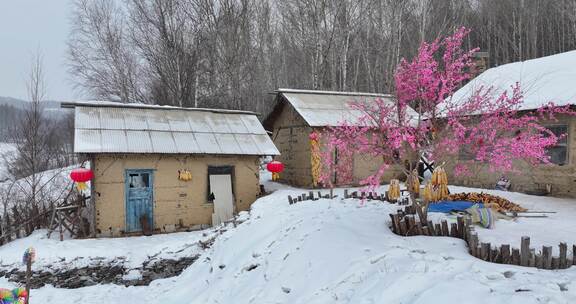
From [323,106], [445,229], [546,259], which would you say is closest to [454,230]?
[445,229]

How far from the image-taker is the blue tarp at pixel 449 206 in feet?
32.6

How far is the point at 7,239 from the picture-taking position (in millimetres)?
13445

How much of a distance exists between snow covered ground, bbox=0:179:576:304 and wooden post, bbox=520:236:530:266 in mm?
309

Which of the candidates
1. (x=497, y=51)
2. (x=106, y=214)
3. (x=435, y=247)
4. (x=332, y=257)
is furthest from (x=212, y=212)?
(x=497, y=51)

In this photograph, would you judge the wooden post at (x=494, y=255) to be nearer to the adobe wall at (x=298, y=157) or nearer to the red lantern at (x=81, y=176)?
the adobe wall at (x=298, y=157)

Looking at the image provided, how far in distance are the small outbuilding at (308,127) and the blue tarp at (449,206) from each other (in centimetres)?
570

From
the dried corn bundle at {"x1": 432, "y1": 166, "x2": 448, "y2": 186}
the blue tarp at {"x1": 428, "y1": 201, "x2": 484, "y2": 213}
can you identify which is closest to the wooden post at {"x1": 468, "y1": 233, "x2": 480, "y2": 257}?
the dried corn bundle at {"x1": 432, "y1": 166, "x2": 448, "y2": 186}

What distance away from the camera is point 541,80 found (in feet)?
47.0

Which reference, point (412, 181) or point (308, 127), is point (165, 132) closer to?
point (308, 127)

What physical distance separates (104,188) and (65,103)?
3828 mm

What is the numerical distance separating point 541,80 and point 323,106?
8.48 metres

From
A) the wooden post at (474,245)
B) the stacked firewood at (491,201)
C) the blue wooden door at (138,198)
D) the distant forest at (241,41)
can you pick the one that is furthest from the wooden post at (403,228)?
the distant forest at (241,41)

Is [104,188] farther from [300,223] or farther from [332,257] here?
[332,257]

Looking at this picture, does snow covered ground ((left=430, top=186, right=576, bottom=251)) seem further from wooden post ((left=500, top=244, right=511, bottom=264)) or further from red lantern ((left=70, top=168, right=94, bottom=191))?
red lantern ((left=70, top=168, right=94, bottom=191))
